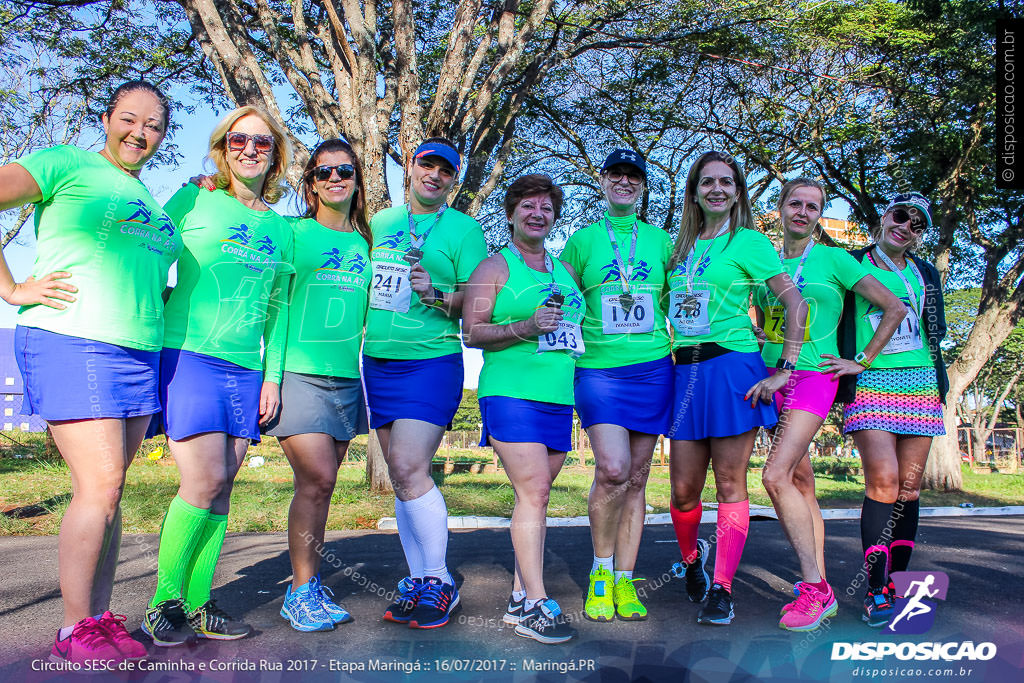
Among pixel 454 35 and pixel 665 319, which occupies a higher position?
pixel 454 35

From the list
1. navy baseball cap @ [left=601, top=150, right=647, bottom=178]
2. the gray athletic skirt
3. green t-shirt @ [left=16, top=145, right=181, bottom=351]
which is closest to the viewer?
green t-shirt @ [left=16, top=145, right=181, bottom=351]

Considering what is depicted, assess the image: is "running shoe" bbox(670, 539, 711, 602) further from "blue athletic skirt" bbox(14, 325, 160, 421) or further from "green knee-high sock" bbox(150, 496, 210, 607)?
"blue athletic skirt" bbox(14, 325, 160, 421)

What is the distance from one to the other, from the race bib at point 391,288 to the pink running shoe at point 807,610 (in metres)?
2.26

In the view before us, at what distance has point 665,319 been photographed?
12.4 ft

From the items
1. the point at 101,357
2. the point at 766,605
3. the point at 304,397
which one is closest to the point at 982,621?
the point at 766,605

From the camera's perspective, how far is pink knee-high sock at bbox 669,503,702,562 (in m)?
3.79

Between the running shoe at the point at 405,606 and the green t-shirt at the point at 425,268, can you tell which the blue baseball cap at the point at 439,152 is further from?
the running shoe at the point at 405,606

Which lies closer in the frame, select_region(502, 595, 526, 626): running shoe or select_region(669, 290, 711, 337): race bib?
select_region(502, 595, 526, 626): running shoe

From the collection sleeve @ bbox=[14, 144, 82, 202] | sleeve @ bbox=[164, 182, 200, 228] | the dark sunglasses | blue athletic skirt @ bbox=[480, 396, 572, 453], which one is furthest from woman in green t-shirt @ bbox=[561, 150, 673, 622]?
sleeve @ bbox=[14, 144, 82, 202]

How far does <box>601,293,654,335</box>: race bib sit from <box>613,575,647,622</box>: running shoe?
121 cm

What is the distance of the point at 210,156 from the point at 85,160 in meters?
0.59

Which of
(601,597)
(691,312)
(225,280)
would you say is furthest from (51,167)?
(601,597)

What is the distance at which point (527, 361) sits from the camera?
11.1 feet

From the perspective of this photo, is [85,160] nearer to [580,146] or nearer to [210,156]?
[210,156]
